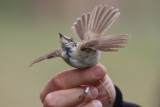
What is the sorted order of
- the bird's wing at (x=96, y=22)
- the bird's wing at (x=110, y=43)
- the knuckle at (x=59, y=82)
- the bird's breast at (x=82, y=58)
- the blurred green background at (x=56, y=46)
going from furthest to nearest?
the blurred green background at (x=56, y=46) → the bird's wing at (x=96, y=22) → the knuckle at (x=59, y=82) → the bird's breast at (x=82, y=58) → the bird's wing at (x=110, y=43)

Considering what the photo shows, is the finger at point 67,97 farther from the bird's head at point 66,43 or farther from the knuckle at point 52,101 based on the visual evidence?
the bird's head at point 66,43

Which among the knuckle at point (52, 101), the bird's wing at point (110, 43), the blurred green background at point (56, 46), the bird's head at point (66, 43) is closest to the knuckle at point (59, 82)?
the knuckle at point (52, 101)

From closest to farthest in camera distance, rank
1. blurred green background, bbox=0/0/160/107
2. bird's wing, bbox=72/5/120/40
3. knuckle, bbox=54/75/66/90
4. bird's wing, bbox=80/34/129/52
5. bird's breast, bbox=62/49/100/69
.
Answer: bird's wing, bbox=80/34/129/52
bird's breast, bbox=62/49/100/69
knuckle, bbox=54/75/66/90
bird's wing, bbox=72/5/120/40
blurred green background, bbox=0/0/160/107

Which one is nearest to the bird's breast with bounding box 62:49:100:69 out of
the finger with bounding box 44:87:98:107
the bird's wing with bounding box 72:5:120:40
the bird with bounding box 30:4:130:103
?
the bird with bounding box 30:4:130:103

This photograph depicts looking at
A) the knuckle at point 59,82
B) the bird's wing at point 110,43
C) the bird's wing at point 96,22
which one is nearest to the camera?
the bird's wing at point 110,43

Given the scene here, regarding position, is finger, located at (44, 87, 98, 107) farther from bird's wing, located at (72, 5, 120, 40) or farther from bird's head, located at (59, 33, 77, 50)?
bird's wing, located at (72, 5, 120, 40)

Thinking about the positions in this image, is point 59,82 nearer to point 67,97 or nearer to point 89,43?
point 67,97

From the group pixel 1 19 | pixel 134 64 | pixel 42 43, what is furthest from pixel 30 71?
pixel 1 19
